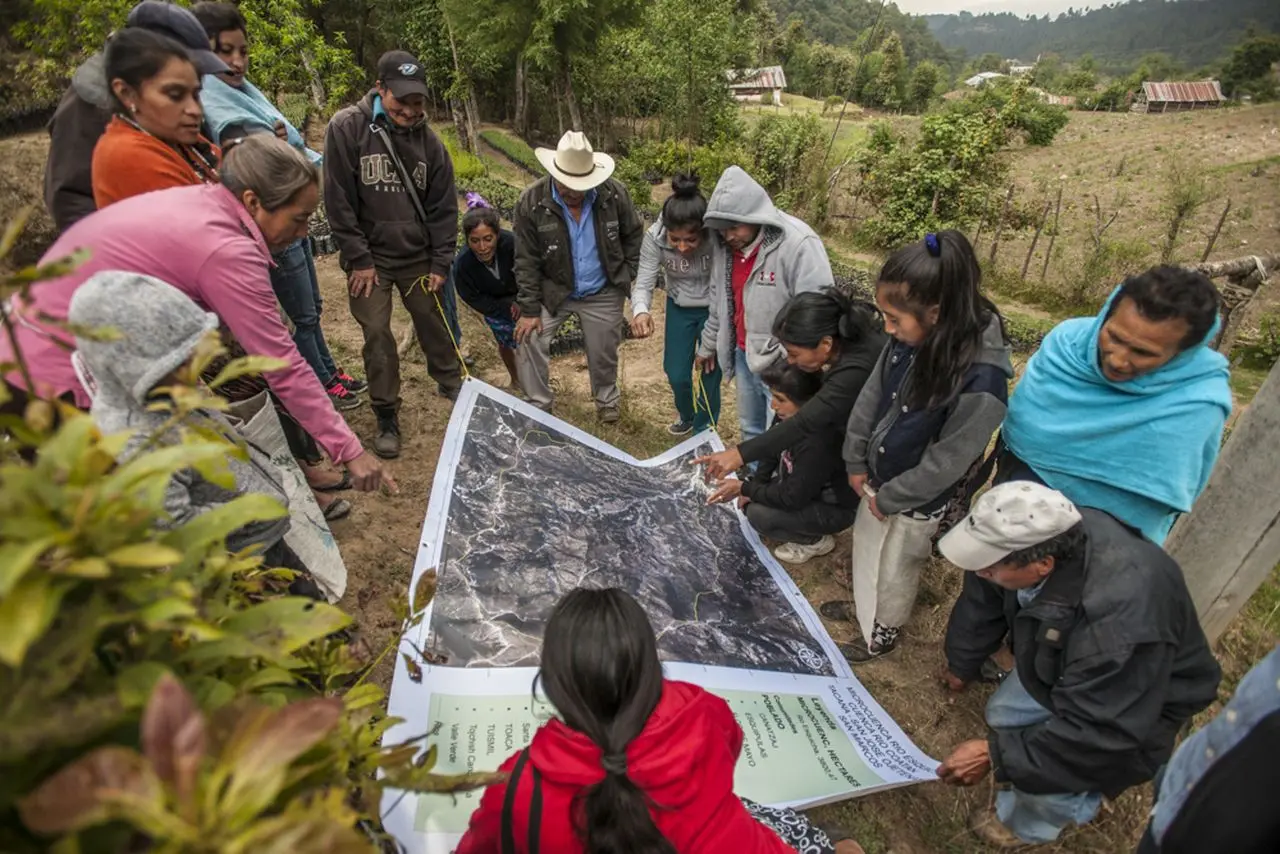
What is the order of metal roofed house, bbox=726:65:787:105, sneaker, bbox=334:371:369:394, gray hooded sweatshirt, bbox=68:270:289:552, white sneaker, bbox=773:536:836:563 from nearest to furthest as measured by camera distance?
gray hooded sweatshirt, bbox=68:270:289:552
white sneaker, bbox=773:536:836:563
sneaker, bbox=334:371:369:394
metal roofed house, bbox=726:65:787:105

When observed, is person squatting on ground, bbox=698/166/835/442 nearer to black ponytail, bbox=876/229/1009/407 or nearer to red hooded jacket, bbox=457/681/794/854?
black ponytail, bbox=876/229/1009/407

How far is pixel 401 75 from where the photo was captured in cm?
297

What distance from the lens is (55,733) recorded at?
0.52 metres

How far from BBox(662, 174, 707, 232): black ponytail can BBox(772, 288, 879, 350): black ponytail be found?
0.83 m

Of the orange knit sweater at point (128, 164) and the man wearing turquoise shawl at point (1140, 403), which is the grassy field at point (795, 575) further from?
the orange knit sweater at point (128, 164)

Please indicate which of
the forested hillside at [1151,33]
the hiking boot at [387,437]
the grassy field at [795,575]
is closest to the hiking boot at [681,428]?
the grassy field at [795,575]

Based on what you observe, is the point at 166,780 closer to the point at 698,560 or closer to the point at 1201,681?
the point at 1201,681

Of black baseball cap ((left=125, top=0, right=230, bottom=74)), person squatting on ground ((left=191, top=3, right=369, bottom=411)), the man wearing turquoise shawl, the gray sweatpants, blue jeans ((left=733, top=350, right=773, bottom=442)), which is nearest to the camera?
the man wearing turquoise shawl

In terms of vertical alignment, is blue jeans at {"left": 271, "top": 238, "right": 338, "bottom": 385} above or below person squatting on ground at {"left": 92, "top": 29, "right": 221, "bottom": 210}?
below

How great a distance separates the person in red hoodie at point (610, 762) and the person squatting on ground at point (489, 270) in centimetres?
278

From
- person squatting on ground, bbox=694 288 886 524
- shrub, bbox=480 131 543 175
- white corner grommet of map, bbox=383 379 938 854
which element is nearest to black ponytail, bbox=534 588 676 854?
white corner grommet of map, bbox=383 379 938 854

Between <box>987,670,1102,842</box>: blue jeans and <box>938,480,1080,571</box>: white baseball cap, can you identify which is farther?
<box>987,670,1102,842</box>: blue jeans

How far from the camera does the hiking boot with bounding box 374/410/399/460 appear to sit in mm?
3400

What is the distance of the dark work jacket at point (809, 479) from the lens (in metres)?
2.68
